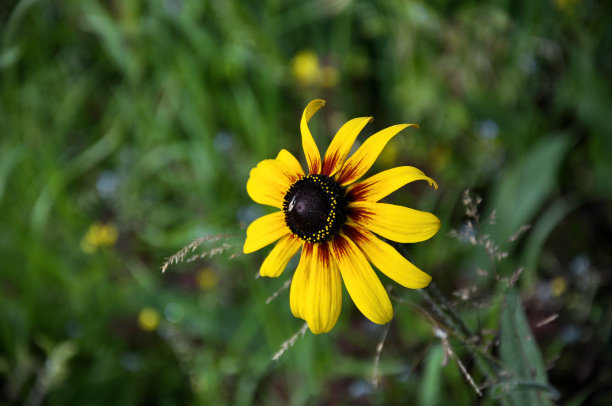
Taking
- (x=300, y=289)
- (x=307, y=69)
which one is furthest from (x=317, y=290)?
(x=307, y=69)

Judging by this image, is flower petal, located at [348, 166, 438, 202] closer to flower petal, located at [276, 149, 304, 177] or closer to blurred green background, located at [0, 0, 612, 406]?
flower petal, located at [276, 149, 304, 177]

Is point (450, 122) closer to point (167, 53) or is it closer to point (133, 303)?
point (167, 53)

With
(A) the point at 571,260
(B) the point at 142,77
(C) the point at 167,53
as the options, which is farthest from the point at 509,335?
(B) the point at 142,77

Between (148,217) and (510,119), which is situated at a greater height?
(148,217)

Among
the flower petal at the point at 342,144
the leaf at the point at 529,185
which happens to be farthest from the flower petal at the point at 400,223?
the leaf at the point at 529,185

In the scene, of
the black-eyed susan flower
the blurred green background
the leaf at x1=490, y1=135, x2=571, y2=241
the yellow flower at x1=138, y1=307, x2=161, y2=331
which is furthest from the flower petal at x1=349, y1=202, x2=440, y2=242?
the yellow flower at x1=138, y1=307, x2=161, y2=331

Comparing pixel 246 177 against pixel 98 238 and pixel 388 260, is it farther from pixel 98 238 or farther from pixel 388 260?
pixel 388 260
